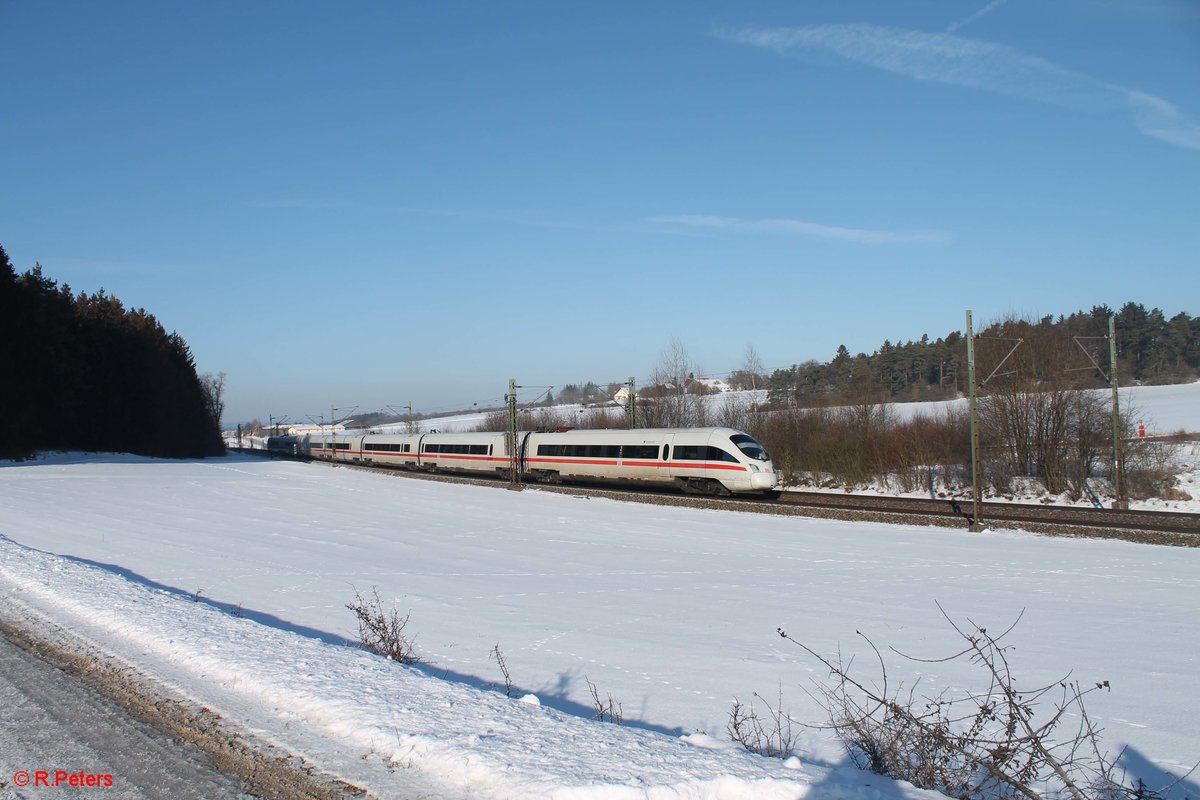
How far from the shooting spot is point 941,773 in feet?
15.0

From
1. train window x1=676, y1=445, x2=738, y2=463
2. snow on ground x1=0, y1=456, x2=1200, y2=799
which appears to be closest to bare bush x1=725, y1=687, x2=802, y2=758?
snow on ground x1=0, y1=456, x2=1200, y2=799

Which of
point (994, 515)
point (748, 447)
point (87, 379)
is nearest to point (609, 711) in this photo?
point (994, 515)

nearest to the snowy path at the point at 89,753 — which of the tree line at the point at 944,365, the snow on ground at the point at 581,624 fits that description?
the snow on ground at the point at 581,624

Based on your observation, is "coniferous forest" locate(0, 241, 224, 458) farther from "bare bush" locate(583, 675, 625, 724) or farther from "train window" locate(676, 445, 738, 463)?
"bare bush" locate(583, 675, 625, 724)

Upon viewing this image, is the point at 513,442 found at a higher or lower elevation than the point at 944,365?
lower

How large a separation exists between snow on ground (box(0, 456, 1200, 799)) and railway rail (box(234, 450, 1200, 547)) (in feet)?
2.50

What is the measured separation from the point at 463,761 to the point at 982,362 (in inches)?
1394

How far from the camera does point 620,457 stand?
33.4 meters

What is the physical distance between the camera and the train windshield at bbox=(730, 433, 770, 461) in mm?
29078

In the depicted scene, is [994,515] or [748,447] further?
[748,447]

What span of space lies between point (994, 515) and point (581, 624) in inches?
682

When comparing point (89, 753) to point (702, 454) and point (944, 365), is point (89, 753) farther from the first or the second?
point (944, 365)

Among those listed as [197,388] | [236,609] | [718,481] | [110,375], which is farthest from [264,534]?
[197,388]

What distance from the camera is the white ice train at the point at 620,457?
29.1m
